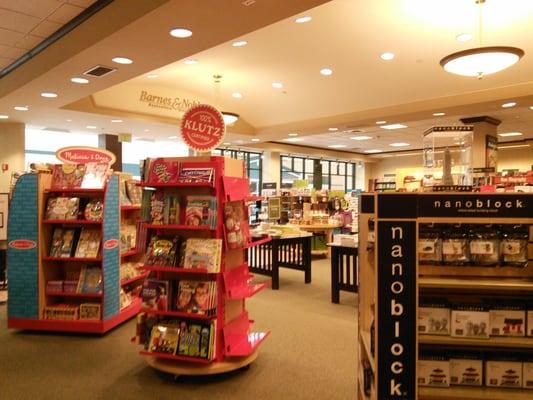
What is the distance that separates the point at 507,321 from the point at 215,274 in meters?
2.24

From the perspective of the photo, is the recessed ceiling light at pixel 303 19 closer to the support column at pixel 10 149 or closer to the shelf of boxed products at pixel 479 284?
the shelf of boxed products at pixel 479 284

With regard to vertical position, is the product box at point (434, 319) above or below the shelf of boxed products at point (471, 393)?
above

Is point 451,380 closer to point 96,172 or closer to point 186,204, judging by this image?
point 186,204

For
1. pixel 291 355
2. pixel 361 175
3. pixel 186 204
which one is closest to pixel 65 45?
pixel 186 204

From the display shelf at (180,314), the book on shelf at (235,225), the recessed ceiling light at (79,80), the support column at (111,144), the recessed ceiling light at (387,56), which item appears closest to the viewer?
the display shelf at (180,314)

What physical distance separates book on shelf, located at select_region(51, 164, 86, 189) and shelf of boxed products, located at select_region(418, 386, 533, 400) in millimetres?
4239

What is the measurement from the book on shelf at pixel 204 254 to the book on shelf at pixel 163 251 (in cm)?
13

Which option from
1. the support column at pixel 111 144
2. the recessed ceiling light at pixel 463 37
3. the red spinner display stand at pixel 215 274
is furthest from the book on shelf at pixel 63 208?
the support column at pixel 111 144

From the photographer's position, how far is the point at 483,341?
93.8 inches

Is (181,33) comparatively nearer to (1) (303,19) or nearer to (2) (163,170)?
(2) (163,170)

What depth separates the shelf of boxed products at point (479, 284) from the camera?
2.33 metres

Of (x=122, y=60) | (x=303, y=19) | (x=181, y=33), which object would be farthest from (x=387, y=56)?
(x=122, y=60)

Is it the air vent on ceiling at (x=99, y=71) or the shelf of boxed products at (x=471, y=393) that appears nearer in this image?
the shelf of boxed products at (x=471, y=393)

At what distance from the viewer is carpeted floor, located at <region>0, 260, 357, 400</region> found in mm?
3561
